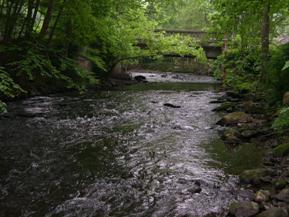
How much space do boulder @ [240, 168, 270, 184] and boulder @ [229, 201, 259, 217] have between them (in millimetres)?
1071

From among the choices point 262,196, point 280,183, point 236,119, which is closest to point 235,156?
point 280,183

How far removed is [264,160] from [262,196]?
2.17 m

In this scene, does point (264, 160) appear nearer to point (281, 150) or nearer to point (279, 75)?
point (281, 150)

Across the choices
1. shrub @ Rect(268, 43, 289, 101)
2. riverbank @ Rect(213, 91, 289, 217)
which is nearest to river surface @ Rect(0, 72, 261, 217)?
riverbank @ Rect(213, 91, 289, 217)

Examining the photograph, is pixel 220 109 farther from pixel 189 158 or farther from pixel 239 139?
pixel 189 158

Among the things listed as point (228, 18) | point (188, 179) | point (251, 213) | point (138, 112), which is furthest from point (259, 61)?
point (251, 213)

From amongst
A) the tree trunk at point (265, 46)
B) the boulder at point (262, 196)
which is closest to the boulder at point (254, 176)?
the boulder at point (262, 196)

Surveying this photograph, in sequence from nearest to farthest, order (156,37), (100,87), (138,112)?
(138,112), (100,87), (156,37)

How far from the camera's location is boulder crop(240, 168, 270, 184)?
263 inches

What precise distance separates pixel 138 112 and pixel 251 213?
29.4ft

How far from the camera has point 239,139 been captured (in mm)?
9680

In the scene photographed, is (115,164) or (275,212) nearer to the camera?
(275,212)

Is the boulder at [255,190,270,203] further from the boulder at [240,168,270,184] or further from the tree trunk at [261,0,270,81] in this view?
the tree trunk at [261,0,270,81]

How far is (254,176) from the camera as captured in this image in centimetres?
679
